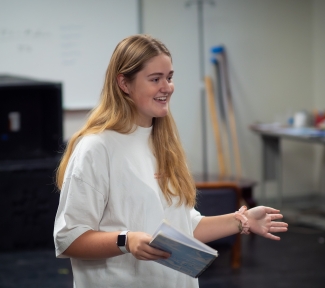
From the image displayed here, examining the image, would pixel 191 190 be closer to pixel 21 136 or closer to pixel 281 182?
pixel 21 136

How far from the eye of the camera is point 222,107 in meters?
5.56

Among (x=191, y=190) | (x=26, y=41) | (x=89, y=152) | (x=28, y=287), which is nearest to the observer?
(x=89, y=152)

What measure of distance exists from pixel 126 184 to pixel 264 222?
420 millimetres

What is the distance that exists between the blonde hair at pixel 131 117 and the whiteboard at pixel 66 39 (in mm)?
3577

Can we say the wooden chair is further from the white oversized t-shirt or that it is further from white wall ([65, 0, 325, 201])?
the white oversized t-shirt

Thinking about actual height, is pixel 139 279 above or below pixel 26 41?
below

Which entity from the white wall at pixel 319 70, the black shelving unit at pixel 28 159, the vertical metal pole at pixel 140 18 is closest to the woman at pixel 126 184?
the black shelving unit at pixel 28 159

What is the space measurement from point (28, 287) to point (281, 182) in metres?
2.78

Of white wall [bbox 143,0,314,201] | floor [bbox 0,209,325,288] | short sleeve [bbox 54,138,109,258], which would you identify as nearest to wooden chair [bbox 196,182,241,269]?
floor [bbox 0,209,325,288]

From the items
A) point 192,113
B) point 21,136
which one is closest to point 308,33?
point 192,113

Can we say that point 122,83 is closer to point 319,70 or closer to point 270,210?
point 270,210

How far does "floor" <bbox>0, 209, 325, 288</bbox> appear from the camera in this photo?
3.67 m

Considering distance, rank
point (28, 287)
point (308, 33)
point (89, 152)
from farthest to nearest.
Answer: point (308, 33), point (28, 287), point (89, 152)

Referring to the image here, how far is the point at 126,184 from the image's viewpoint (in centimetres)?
154
